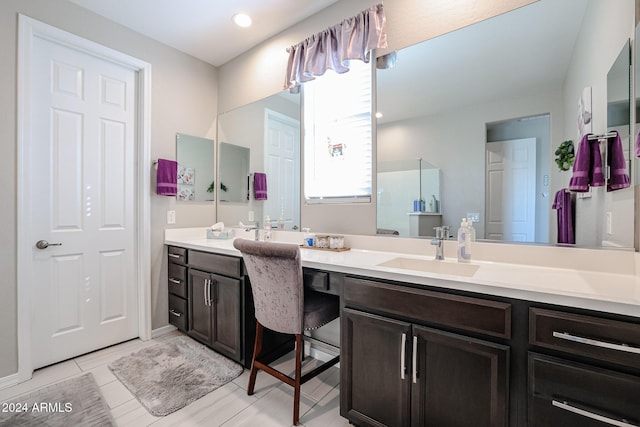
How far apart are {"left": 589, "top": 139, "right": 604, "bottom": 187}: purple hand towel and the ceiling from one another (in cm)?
187

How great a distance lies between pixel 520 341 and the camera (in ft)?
3.33

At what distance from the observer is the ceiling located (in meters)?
2.11

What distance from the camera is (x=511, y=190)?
1484 mm

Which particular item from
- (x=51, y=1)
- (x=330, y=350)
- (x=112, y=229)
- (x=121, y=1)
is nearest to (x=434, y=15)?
(x=121, y=1)

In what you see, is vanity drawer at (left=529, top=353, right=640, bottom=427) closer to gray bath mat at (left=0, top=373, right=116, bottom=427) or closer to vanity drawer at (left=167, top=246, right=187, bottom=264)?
gray bath mat at (left=0, top=373, right=116, bottom=427)

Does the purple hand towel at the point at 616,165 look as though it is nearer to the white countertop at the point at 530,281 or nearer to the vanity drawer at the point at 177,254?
the white countertop at the point at 530,281

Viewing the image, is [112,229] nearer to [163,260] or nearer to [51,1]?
[163,260]

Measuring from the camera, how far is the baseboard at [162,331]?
2.55 m

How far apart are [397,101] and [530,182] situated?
0.91 meters

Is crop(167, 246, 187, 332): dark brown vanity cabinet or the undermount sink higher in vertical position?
the undermount sink

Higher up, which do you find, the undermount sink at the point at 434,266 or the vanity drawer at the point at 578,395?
the undermount sink at the point at 434,266

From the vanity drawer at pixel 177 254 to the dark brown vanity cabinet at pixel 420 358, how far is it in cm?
162

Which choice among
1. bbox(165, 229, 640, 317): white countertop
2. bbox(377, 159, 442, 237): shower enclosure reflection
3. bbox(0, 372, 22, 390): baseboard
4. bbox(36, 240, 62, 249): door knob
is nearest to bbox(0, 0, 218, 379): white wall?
bbox(0, 372, 22, 390): baseboard

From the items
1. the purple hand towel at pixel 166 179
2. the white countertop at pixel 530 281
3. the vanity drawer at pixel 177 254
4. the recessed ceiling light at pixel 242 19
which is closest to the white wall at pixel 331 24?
the recessed ceiling light at pixel 242 19
